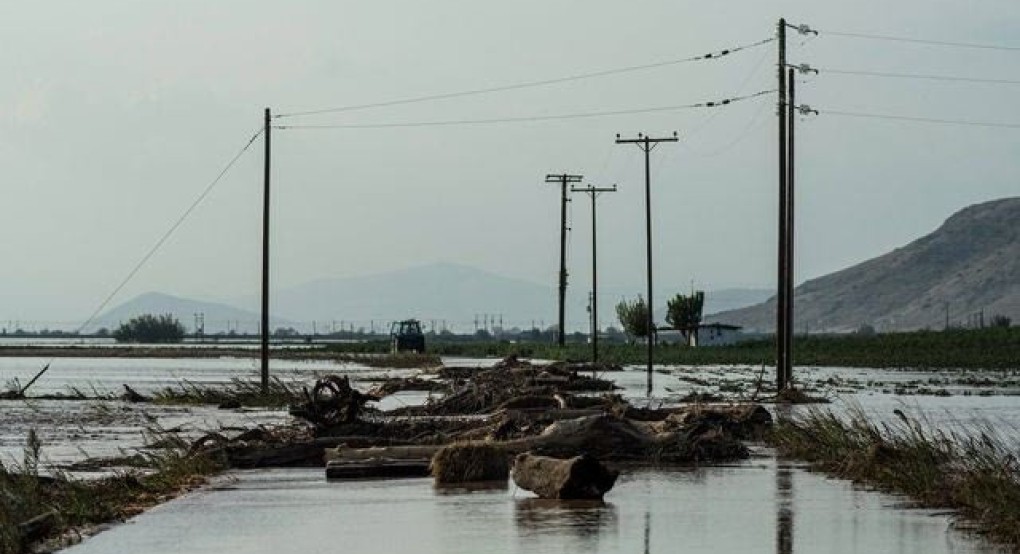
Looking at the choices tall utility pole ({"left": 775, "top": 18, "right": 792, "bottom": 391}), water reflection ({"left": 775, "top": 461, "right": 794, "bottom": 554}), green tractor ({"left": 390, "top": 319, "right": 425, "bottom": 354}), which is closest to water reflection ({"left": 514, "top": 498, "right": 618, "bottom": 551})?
water reflection ({"left": 775, "top": 461, "right": 794, "bottom": 554})

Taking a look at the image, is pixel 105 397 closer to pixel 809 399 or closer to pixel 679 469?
pixel 809 399

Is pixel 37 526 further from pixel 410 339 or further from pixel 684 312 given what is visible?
pixel 684 312

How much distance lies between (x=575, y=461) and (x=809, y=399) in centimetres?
2730

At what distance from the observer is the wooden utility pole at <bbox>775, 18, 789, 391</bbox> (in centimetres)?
5394

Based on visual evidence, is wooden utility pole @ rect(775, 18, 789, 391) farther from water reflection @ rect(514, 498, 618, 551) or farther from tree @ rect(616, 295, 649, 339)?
tree @ rect(616, 295, 649, 339)

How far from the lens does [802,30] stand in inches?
2206

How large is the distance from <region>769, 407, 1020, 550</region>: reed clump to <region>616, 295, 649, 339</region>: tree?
12446cm

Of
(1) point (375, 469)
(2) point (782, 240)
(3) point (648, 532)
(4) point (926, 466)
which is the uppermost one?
(2) point (782, 240)

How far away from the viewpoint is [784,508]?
2153 cm

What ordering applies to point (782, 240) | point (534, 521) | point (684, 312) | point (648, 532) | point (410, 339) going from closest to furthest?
point (648, 532)
point (534, 521)
point (782, 240)
point (410, 339)
point (684, 312)

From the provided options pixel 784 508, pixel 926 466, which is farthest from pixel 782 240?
pixel 784 508

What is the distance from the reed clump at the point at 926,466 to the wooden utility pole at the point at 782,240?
21531 millimetres

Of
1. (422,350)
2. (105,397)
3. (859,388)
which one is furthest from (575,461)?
(422,350)

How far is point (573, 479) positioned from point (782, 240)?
32883 mm
